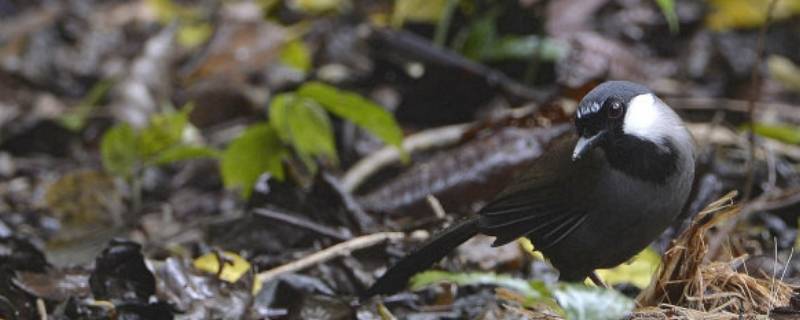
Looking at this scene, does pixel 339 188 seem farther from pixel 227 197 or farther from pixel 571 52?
pixel 571 52

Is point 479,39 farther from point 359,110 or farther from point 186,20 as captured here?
point 186,20

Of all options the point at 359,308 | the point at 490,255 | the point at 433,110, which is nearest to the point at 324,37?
the point at 433,110

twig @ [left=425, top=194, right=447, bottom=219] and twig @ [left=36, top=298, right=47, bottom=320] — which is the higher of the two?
twig @ [left=36, top=298, right=47, bottom=320]

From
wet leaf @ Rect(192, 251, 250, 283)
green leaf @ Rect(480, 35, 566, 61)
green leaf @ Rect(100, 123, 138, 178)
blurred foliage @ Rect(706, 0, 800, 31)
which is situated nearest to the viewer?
wet leaf @ Rect(192, 251, 250, 283)

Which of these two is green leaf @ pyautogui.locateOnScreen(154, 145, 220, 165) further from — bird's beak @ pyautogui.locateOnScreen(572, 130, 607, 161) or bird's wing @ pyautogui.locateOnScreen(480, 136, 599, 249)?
bird's beak @ pyautogui.locateOnScreen(572, 130, 607, 161)

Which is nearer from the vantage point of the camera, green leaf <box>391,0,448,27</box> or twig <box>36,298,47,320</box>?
twig <box>36,298,47,320</box>

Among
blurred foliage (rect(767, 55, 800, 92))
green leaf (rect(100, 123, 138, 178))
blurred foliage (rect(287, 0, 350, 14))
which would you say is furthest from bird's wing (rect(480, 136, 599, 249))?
blurred foliage (rect(287, 0, 350, 14))

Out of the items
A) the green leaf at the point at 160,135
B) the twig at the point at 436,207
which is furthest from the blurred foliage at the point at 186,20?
the twig at the point at 436,207

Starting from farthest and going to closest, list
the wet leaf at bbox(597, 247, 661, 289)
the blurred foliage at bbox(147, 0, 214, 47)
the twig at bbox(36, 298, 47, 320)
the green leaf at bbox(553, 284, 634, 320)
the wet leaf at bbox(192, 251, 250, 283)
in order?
1. the blurred foliage at bbox(147, 0, 214, 47)
2. the wet leaf at bbox(597, 247, 661, 289)
3. the wet leaf at bbox(192, 251, 250, 283)
4. the twig at bbox(36, 298, 47, 320)
5. the green leaf at bbox(553, 284, 634, 320)
